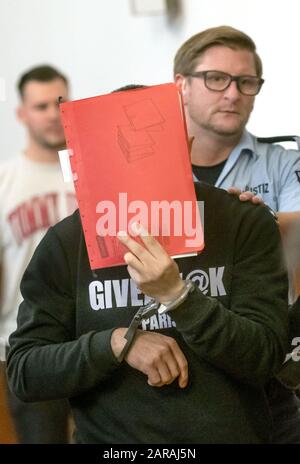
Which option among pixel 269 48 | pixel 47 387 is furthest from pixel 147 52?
pixel 47 387

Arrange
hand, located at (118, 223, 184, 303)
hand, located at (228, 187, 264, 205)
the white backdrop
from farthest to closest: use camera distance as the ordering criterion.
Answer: the white backdrop
hand, located at (228, 187, 264, 205)
hand, located at (118, 223, 184, 303)

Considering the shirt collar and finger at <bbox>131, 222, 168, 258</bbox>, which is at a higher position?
the shirt collar

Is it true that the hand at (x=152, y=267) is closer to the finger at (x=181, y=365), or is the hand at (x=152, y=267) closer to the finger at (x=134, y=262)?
the finger at (x=134, y=262)

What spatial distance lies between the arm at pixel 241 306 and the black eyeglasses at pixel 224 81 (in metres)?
0.19

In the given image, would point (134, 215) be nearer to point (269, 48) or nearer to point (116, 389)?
point (116, 389)

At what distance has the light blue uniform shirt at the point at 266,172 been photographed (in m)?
0.85

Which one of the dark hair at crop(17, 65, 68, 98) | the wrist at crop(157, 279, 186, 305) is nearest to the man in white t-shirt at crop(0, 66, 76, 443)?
the dark hair at crop(17, 65, 68, 98)

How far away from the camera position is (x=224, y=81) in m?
0.83

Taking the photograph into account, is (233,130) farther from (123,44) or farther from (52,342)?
(52,342)

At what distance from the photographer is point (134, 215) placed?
691mm

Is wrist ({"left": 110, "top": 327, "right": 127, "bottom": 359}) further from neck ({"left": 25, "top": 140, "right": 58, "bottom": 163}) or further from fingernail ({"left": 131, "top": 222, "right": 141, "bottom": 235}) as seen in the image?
neck ({"left": 25, "top": 140, "right": 58, "bottom": 163})

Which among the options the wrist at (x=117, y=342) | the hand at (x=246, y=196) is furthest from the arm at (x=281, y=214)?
the wrist at (x=117, y=342)

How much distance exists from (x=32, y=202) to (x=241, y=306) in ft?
1.14
